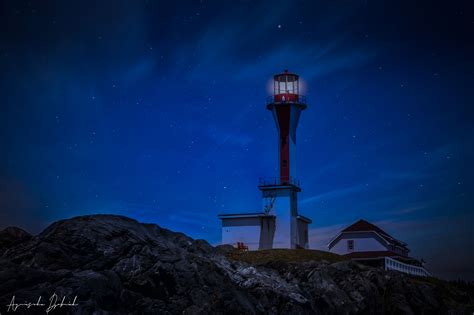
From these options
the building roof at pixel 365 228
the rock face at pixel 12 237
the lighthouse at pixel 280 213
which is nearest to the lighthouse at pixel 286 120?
the lighthouse at pixel 280 213

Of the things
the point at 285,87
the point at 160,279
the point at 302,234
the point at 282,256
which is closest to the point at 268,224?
the point at 302,234

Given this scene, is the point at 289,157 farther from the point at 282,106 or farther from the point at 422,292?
the point at 422,292

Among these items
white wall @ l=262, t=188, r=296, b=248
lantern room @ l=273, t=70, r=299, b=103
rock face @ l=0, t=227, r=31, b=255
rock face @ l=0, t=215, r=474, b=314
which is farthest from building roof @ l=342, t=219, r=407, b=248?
rock face @ l=0, t=227, r=31, b=255

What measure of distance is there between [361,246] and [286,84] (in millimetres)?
17999

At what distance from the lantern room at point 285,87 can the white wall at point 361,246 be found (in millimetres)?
14980

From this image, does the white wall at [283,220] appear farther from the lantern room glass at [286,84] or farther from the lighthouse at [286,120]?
the lantern room glass at [286,84]

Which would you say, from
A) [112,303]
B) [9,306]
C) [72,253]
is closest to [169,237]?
[72,253]

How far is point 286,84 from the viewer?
2356 inches

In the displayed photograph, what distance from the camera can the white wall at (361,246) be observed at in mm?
56125

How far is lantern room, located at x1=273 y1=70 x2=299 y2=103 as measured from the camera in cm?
5838

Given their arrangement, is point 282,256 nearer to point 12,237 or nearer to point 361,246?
point 361,246

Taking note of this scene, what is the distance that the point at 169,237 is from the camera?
33.4 m

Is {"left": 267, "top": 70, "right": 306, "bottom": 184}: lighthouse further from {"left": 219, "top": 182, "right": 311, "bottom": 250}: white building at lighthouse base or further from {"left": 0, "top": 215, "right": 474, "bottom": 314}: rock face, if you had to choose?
{"left": 0, "top": 215, "right": 474, "bottom": 314}: rock face

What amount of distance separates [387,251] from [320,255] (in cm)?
983
